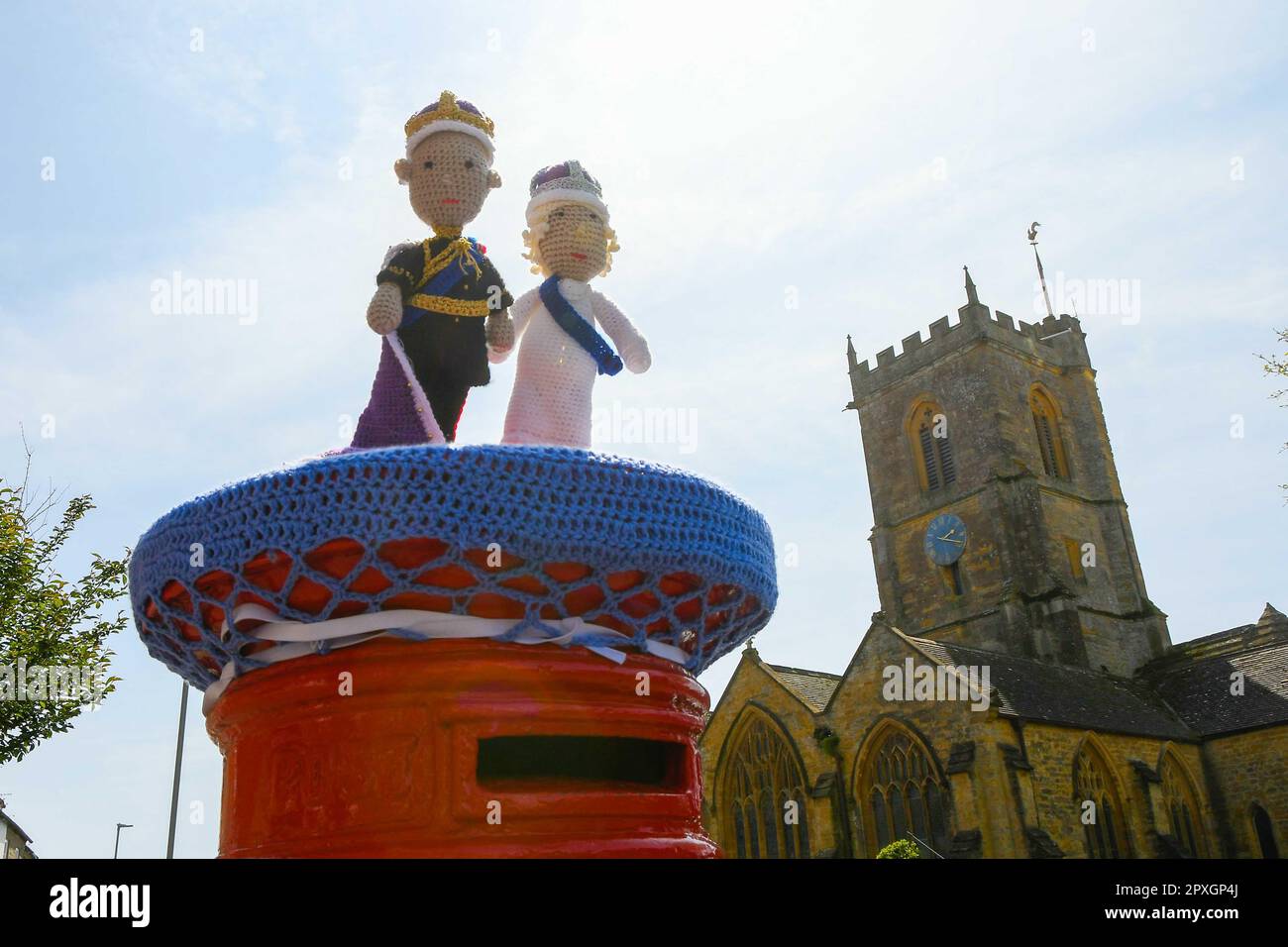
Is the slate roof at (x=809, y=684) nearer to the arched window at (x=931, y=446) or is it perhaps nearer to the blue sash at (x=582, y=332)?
the arched window at (x=931, y=446)

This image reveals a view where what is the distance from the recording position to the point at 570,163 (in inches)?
165

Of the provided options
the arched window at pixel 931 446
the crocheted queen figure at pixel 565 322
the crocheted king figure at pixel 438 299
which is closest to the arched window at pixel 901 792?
the arched window at pixel 931 446

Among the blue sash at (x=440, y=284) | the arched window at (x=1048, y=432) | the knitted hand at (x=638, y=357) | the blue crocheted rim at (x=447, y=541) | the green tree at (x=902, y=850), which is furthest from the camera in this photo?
the arched window at (x=1048, y=432)

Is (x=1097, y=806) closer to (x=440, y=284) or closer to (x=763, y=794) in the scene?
(x=763, y=794)

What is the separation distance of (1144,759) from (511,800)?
92.5 feet

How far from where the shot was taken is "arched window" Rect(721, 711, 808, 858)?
27172 mm

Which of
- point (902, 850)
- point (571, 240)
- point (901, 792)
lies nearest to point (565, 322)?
point (571, 240)

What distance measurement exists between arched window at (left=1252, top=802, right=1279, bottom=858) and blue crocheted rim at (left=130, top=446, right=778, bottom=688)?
99.5 feet

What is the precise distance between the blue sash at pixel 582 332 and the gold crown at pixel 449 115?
0.66m

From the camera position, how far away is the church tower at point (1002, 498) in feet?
116

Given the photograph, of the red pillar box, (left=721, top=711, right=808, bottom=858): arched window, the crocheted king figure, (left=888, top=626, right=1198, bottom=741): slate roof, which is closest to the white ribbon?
the red pillar box

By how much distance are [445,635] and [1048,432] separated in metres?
41.0

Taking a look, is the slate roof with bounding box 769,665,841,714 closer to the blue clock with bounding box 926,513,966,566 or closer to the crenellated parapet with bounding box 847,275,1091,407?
the blue clock with bounding box 926,513,966,566
